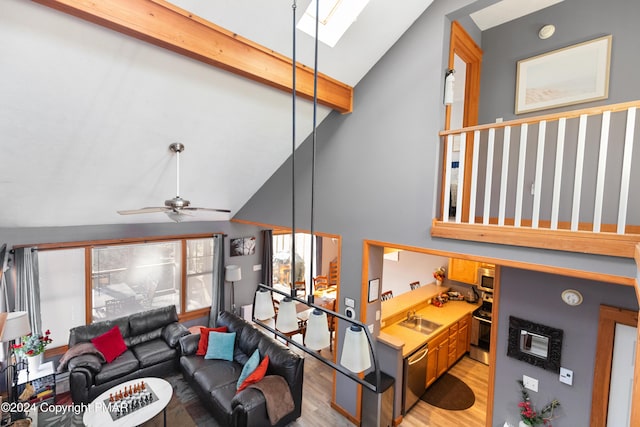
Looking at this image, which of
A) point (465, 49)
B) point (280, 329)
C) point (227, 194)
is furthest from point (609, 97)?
point (227, 194)

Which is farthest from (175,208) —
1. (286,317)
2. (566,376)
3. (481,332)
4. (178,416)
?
(481,332)

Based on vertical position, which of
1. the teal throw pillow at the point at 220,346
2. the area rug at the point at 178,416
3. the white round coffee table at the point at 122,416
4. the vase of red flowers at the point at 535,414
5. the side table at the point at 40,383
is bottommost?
the area rug at the point at 178,416

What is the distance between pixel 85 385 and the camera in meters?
4.04

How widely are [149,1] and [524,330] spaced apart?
14.8 feet

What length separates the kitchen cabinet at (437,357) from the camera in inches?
178

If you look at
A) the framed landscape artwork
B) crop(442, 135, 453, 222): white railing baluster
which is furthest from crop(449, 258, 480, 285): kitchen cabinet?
crop(442, 135, 453, 222): white railing baluster

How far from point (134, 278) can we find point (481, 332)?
6733mm

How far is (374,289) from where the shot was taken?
3.71m

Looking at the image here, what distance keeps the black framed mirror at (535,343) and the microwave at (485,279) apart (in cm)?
264

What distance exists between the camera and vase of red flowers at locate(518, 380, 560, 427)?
2904 millimetres

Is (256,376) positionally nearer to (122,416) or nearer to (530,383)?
(122,416)

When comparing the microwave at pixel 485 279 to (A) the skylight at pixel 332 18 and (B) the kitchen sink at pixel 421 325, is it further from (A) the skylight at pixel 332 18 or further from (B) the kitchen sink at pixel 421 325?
(A) the skylight at pixel 332 18

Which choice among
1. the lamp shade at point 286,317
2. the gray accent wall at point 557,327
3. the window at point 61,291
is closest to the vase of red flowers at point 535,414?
the gray accent wall at point 557,327

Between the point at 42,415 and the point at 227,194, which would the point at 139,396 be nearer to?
the point at 42,415
